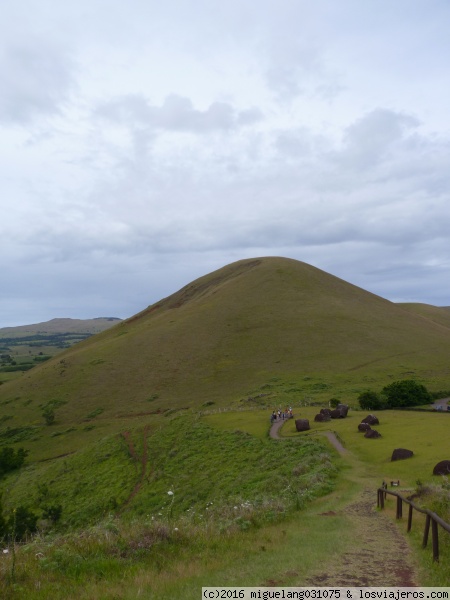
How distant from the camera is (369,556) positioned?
34.8ft

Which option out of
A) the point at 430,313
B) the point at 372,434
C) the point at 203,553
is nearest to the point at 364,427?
the point at 372,434

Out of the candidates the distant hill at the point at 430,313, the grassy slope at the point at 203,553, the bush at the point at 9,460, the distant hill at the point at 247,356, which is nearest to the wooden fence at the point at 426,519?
the grassy slope at the point at 203,553

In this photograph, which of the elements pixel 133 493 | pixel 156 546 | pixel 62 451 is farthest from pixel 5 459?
pixel 156 546

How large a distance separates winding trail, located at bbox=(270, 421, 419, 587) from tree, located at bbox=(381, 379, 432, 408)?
1525 inches

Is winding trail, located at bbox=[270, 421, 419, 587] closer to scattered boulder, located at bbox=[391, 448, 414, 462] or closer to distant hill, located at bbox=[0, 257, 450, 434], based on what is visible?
scattered boulder, located at bbox=[391, 448, 414, 462]

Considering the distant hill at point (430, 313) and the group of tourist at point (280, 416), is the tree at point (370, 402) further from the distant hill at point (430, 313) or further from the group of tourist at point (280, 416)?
the distant hill at point (430, 313)

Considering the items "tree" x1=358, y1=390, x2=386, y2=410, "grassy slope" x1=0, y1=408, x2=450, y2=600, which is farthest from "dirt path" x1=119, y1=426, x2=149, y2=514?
"tree" x1=358, y1=390, x2=386, y2=410

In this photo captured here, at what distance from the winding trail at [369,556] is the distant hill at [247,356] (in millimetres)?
42684

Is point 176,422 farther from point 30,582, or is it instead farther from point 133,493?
point 30,582

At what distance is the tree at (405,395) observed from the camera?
175ft

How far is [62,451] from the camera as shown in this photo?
5884 cm

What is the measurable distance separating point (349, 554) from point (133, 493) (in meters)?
28.2

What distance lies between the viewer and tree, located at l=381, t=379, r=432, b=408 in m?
53.4

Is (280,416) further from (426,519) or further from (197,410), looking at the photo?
(426,519)
